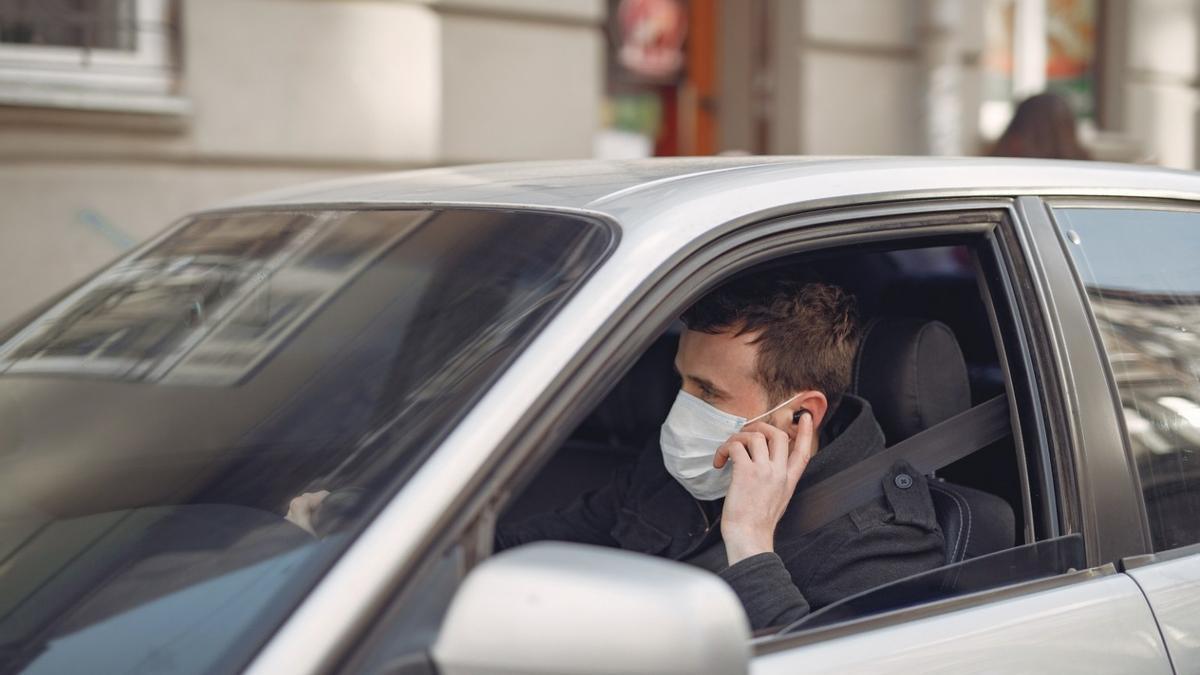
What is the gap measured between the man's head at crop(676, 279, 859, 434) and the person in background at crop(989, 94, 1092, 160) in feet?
8.93

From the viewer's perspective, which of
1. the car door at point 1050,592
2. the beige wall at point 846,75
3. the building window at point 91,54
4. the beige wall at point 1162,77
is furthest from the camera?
the beige wall at point 1162,77

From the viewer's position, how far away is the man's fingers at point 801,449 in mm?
1869

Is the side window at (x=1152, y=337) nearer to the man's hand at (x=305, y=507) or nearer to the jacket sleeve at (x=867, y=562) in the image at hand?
the jacket sleeve at (x=867, y=562)

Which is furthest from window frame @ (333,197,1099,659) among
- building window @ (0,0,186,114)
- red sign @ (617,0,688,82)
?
red sign @ (617,0,688,82)

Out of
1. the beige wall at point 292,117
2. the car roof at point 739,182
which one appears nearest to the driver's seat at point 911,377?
the car roof at point 739,182

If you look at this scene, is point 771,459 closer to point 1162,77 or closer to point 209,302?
point 209,302

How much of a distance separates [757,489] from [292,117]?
14.9 ft

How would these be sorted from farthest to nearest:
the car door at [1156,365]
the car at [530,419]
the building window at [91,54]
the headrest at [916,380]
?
1. the building window at [91,54]
2. the headrest at [916,380]
3. the car door at [1156,365]
4. the car at [530,419]

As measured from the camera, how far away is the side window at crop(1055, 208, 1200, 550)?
1.85m

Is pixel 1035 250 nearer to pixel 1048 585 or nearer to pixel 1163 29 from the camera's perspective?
pixel 1048 585

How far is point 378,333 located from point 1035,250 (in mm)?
922

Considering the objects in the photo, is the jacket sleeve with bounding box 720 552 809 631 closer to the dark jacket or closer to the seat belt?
the dark jacket

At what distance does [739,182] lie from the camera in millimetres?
1669

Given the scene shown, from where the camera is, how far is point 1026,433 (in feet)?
6.03
